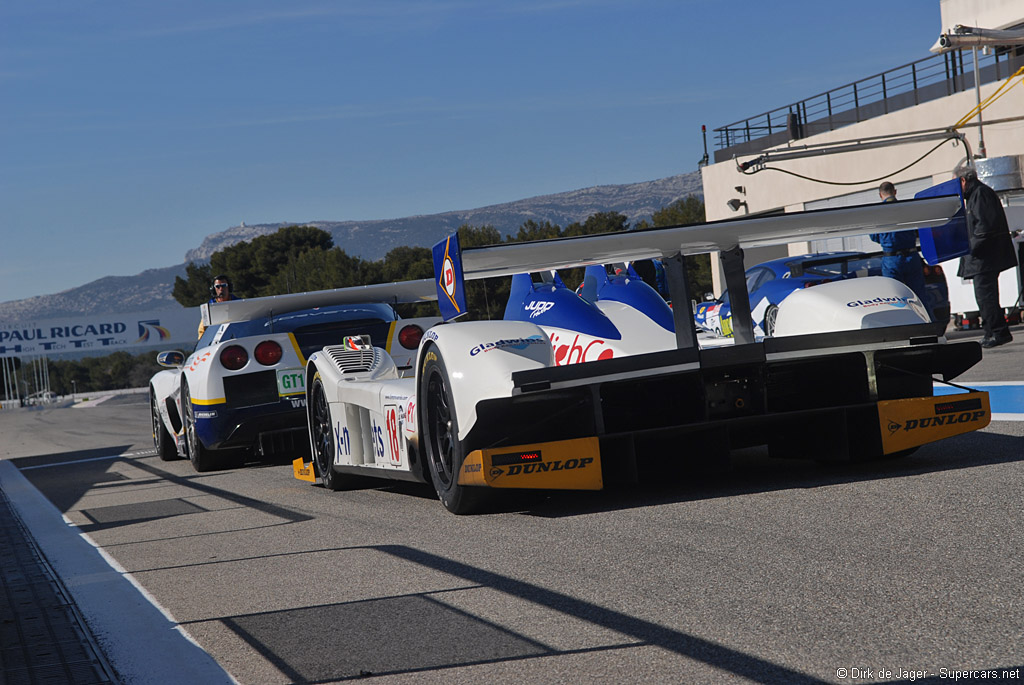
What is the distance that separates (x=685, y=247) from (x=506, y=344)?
1.14 metres

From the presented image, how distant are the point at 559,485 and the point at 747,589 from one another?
1.66 metres

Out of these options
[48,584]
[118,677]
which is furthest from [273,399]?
[118,677]

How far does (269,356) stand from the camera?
8.47 m

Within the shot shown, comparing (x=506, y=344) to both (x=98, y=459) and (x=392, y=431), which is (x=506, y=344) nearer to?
(x=392, y=431)

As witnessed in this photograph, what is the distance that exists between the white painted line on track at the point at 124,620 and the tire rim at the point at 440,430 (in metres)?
1.47

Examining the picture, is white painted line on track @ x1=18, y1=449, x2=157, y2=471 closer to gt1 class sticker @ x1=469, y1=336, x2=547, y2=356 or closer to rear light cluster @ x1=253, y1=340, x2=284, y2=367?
rear light cluster @ x1=253, y1=340, x2=284, y2=367

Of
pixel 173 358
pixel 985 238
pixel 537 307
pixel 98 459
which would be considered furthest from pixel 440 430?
pixel 98 459

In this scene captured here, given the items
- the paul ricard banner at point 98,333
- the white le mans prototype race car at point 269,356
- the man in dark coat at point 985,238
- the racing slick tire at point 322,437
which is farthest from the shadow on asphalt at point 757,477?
the paul ricard banner at point 98,333

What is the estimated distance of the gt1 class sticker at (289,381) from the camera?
A: 8.42 metres

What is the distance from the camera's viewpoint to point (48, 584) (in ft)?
14.5

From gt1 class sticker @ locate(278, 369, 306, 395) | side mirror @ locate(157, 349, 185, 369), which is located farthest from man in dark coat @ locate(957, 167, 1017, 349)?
side mirror @ locate(157, 349, 185, 369)

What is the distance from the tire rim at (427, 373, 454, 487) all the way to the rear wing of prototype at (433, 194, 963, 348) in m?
0.38

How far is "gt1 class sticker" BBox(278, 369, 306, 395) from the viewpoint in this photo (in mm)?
8422
